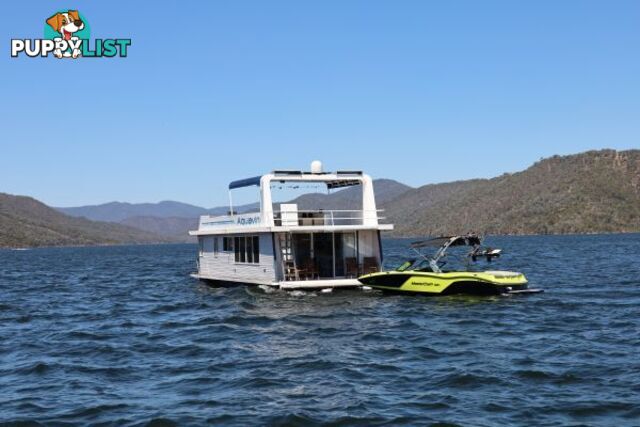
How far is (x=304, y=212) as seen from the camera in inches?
1303

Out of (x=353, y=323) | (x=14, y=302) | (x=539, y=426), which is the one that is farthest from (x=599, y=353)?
(x=14, y=302)

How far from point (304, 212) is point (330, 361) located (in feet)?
51.9

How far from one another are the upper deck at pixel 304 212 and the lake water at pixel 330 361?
10.4 feet

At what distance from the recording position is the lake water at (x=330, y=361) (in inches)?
522

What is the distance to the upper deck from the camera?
3194cm

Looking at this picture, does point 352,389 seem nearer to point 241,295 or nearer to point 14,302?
point 241,295

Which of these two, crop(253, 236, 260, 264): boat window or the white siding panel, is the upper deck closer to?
crop(253, 236, 260, 264): boat window

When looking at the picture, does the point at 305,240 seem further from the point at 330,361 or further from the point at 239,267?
the point at 330,361

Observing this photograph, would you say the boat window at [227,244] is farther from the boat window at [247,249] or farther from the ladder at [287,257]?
the ladder at [287,257]

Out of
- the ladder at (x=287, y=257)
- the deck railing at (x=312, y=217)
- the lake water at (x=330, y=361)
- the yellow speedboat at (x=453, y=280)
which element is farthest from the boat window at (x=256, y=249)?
the yellow speedboat at (x=453, y=280)

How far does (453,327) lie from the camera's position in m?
22.6

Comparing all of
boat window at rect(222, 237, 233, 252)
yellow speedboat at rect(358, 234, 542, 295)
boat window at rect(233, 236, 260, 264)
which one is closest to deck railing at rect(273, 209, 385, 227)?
boat window at rect(233, 236, 260, 264)

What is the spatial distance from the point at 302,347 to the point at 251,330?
3.72 metres

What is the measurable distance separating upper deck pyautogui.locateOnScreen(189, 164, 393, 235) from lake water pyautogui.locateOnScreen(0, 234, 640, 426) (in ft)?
10.4
